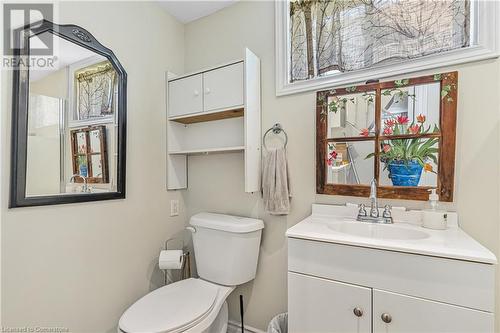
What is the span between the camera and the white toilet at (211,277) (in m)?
1.26

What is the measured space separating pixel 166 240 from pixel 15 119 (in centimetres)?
115

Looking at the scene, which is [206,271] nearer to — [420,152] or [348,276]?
[348,276]

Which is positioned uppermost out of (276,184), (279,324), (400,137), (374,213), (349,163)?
(400,137)

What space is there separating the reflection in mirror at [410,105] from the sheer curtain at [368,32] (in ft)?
0.59

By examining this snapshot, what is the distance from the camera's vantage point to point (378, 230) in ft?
4.06

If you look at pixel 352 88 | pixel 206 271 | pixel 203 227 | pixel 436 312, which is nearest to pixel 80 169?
pixel 203 227

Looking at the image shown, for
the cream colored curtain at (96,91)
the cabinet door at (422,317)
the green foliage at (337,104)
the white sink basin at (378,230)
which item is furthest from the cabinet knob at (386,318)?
the cream colored curtain at (96,91)

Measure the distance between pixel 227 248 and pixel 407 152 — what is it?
1.13 meters

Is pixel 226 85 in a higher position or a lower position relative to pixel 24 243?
higher

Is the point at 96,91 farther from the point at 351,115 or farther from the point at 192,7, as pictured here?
the point at 351,115

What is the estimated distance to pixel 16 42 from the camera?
1.14 m

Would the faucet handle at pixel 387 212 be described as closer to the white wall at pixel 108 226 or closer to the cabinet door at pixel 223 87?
the cabinet door at pixel 223 87

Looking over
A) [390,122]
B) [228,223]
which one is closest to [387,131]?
[390,122]

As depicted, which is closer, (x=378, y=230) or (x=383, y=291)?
(x=383, y=291)
